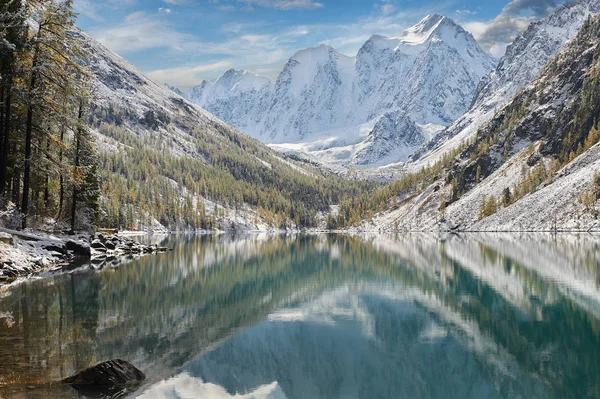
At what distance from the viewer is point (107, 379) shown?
58.9ft

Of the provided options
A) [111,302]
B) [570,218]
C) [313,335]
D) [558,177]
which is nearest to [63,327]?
[111,302]

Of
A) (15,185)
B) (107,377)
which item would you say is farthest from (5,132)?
(107,377)

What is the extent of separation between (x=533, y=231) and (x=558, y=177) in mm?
30221

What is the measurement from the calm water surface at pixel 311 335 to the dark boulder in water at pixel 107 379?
1.88 feet

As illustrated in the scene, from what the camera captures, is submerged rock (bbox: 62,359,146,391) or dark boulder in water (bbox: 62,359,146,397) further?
submerged rock (bbox: 62,359,146,391)

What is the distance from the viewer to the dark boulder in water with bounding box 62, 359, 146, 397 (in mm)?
17359

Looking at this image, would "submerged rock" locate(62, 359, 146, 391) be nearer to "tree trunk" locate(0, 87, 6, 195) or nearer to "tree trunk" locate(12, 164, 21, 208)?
"tree trunk" locate(0, 87, 6, 195)

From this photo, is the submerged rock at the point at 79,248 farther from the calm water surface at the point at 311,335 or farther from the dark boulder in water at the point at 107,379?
the dark boulder in water at the point at 107,379

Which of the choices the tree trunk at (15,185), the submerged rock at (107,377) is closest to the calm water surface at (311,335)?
the submerged rock at (107,377)

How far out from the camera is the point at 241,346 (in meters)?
25.3

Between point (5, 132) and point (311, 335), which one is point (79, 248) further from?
point (311, 335)

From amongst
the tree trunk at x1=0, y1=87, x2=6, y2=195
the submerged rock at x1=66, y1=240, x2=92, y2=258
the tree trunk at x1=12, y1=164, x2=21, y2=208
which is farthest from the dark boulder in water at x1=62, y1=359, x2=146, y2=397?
the submerged rock at x1=66, y1=240, x2=92, y2=258

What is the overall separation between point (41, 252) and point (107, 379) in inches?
1400

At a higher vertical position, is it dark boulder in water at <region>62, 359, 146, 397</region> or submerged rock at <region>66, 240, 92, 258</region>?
submerged rock at <region>66, 240, 92, 258</region>
